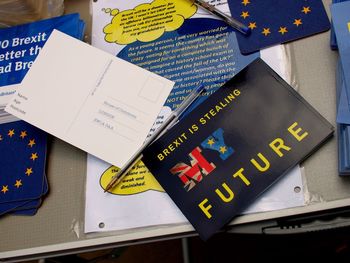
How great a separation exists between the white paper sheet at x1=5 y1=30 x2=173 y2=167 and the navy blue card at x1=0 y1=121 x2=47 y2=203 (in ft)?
0.13

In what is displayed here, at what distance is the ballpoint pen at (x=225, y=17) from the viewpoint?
0.64m

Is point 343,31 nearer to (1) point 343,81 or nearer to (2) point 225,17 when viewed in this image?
(1) point 343,81

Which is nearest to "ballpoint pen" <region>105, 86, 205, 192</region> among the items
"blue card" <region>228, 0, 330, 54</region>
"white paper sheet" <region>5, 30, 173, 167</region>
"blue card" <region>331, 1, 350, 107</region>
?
"white paper sheet" <region>5, 30, 173, 167</region>

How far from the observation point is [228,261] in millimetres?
1141

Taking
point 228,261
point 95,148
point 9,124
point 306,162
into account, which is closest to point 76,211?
point 95,148

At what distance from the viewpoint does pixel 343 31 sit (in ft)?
1.79

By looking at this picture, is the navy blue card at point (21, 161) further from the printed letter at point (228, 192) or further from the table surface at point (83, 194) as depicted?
the printed letter at point (228, 192)

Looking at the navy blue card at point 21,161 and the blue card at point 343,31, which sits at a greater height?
the blue card at point 343,31

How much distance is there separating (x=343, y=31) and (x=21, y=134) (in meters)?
0.58

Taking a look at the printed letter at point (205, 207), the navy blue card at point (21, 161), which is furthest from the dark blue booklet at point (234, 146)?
the navy blue card at point (21, 161)

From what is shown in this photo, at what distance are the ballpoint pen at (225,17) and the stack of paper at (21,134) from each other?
235 mm

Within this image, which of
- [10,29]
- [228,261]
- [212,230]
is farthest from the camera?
[228,261]

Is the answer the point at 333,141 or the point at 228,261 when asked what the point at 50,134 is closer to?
the point at 333,141

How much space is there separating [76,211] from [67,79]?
24 cm
